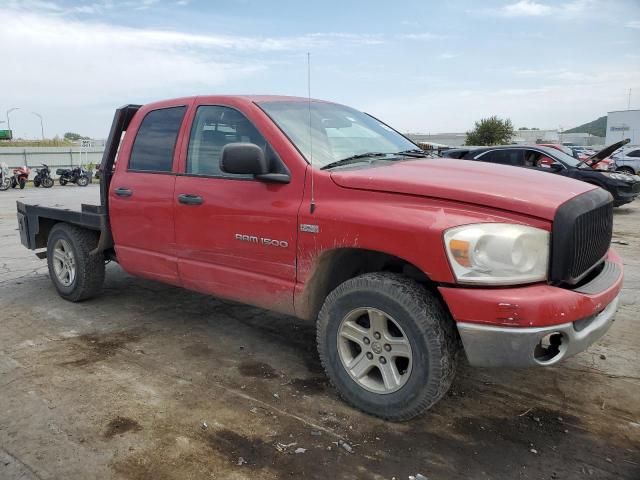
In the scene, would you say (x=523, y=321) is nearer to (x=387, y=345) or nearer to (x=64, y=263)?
(x=387, y=345)

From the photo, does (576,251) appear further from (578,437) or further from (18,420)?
(18,420)

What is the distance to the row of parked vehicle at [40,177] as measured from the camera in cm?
2197

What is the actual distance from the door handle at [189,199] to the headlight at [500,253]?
1.98 m

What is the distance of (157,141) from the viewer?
440 cm

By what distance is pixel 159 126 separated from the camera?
4422 millimetres

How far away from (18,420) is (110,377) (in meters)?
A: 0.66

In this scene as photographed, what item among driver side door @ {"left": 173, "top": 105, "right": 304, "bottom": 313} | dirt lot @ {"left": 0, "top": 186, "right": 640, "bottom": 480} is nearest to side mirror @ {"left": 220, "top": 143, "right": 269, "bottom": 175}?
driver side door @ {"left": 173, "top": 105, "right": 304, "bottom": 313}

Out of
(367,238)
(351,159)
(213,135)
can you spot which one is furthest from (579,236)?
(213,135)

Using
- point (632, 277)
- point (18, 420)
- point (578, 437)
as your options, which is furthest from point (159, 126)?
point (632, 277)

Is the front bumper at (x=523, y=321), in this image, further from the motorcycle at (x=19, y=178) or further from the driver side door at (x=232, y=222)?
the motorcycle at (x=19, y=178)

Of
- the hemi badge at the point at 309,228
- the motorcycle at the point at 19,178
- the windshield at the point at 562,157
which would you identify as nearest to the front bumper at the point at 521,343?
the hemi badge at the point at 309,228

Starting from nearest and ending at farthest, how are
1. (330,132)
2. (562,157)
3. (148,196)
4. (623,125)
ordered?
(330,132), (148,196), (562,157), (623,125)

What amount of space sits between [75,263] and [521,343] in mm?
4307

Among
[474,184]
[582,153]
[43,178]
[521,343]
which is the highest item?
[474,184]
